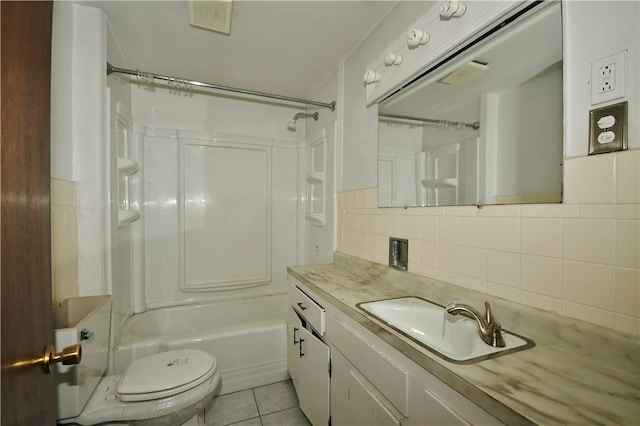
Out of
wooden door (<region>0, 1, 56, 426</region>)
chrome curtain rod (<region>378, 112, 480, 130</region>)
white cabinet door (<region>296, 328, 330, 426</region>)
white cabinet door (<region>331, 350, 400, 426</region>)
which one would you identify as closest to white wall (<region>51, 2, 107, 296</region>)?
wooden door (<region>0, 1, 56, 426</region>)

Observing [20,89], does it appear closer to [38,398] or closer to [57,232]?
[38,398]

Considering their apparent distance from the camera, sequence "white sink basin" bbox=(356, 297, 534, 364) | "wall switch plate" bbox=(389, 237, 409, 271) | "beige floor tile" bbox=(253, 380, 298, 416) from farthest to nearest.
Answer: "beige floor tile" bbox=(253, 380, 298, 416) < "wall switch plate" bbox=(389, 237, 409, 271) < "white sink basin" bbox=(356, 297, 534, 364)

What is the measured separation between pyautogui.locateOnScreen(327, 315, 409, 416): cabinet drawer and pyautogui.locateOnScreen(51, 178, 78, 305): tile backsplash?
48.9 inches

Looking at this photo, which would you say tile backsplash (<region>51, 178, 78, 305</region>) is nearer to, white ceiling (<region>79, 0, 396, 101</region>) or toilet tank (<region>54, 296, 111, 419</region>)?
toilet tank (<region>54, 296, 111, 419</region>)

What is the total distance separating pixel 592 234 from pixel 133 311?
275 cm

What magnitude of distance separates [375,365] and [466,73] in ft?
3.88

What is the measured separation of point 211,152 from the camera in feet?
8.11

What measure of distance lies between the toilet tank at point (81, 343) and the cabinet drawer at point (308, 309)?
92cm

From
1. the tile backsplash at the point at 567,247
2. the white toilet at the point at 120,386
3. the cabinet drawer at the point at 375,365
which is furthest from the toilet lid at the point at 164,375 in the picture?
the tile backsplash at the point at 567,247

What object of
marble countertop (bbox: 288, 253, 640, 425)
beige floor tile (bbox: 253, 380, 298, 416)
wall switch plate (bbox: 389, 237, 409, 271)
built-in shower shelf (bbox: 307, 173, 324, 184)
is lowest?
beige floor tile (bbox: 253, 380, 298, 416)

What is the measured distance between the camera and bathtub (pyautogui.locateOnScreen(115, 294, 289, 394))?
1709 mm

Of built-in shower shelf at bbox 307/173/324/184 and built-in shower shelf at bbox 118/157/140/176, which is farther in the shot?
built-in shower shelf at bbox 307/173/324/184

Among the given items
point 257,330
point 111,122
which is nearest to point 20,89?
point 111,122

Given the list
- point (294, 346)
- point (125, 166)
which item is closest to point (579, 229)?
point (294, 346)
